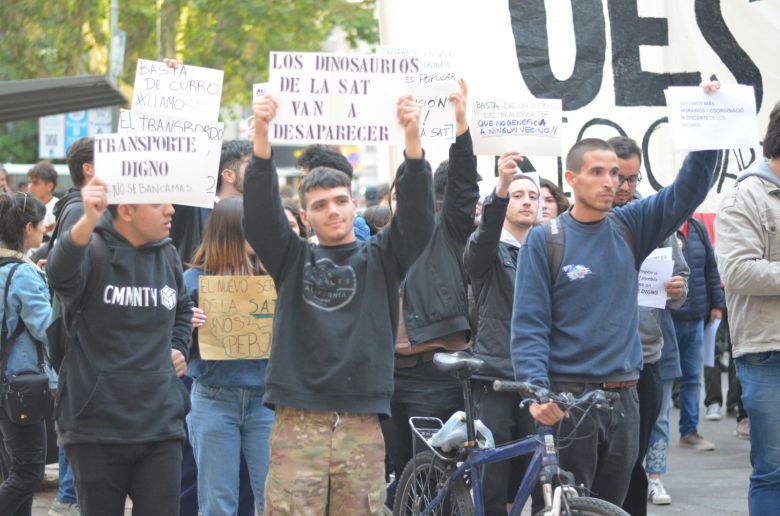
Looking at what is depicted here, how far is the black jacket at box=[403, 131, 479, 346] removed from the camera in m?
6.06

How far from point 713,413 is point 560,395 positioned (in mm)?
7161

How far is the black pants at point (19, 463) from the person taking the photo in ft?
21.3

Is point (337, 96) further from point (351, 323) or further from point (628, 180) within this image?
point (628, 180)

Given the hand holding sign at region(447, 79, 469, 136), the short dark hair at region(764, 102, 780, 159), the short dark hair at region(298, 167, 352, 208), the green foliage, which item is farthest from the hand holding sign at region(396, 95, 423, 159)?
the green foliage

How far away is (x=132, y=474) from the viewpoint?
494cm

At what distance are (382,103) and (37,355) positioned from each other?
9.18 ft

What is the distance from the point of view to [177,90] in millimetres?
6773

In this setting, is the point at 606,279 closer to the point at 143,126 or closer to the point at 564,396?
the point at 564,396

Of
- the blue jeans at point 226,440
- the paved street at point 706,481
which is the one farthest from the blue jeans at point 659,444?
the blue jeans at point 226,440

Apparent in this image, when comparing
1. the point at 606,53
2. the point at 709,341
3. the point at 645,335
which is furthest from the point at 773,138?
the point at 709,341

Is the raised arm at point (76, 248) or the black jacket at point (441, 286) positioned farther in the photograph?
the black jacket at point (441, 286)

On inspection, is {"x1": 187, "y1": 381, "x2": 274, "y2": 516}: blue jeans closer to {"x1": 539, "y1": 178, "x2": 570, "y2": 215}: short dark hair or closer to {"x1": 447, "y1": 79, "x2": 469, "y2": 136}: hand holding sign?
{"x1": 447, "y1": 79, "x2": 469, "y2": 136}: hand holding sign

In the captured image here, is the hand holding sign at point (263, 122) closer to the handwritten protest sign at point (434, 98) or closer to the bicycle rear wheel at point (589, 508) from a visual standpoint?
the handwritten protest sign at point (434, 98)

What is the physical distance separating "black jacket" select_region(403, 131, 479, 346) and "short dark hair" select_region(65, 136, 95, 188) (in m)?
1.61
